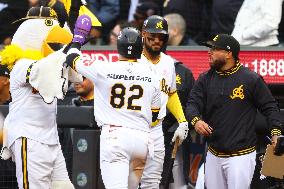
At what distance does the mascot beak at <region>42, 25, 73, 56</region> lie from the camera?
9.02 m

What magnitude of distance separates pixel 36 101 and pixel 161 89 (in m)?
1.35

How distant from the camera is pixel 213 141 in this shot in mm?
9492

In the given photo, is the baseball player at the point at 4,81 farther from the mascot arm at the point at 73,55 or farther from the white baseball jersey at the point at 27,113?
the mascot arm at the point at 73,55

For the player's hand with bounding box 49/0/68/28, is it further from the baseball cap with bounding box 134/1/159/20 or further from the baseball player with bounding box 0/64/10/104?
the baseball cap with bounding box 134/1/159/20

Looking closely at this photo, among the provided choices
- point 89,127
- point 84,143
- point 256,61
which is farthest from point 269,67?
point 84,143

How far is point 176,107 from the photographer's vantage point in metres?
9.77

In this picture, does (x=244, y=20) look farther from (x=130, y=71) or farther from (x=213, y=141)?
(x=130, y=71)

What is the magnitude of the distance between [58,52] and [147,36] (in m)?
1.17

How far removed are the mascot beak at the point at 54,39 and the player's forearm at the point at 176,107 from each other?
4.14ft

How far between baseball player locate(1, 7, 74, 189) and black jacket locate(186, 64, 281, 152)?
1.44 metres

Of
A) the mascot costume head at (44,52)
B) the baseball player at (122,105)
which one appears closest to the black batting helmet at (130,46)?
the baseball player at (122,105)

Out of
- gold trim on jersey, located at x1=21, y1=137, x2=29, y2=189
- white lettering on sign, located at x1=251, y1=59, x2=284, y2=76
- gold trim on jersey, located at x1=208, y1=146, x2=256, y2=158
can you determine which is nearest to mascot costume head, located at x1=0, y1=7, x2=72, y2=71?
gold trim on jersey, located at x1=21, y1=137, x2=29, y2=189

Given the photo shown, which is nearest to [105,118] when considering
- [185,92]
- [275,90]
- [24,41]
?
[24,41]

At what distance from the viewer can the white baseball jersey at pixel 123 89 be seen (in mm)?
8672
